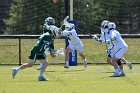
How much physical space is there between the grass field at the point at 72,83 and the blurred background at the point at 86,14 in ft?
64.0

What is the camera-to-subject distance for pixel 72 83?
1794cm

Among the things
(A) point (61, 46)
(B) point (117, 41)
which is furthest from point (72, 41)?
(A) point (61, 46)

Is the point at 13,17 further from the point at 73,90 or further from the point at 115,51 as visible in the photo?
the point at 73,90

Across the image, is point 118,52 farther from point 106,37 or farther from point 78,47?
point 78,47

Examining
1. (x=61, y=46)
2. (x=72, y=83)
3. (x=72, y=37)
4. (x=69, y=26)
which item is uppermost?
(x=69, y=26)

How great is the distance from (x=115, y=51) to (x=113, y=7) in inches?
826

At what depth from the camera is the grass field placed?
1606 cm

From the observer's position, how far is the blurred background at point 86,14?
138ft

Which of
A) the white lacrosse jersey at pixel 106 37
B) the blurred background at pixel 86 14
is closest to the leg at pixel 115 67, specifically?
the white lacrosse jersey at pixel 106 37

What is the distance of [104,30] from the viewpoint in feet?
71.1

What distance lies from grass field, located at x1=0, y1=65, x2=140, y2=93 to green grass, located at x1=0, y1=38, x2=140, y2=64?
23.5ft

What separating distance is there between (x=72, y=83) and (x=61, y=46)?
12241 mm

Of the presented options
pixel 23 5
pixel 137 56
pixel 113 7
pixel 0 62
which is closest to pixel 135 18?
pixel 113 7

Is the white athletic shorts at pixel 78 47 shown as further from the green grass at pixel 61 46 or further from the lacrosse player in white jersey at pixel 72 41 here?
the green grass at pixel 61 46
